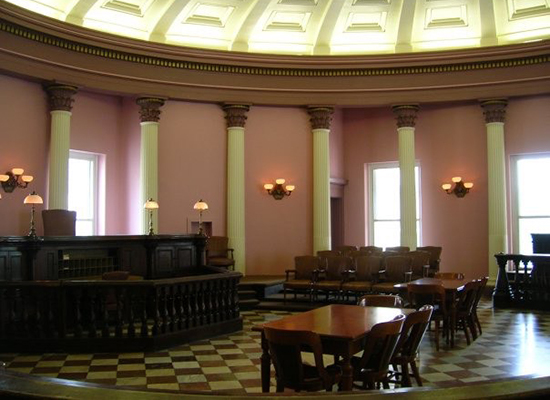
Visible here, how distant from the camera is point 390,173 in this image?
16062mm

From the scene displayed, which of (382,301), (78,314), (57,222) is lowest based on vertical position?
(78,314)

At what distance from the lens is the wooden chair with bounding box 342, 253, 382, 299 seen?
421 inches

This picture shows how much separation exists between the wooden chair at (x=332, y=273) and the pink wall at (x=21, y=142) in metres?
5.83

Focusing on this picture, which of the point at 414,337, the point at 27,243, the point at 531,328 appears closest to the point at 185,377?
the point at 414,337

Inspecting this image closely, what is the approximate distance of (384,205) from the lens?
16062 millimetres

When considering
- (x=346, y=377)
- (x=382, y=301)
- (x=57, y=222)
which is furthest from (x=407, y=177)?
(x=346, y=377)

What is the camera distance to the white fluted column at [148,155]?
13469 mm

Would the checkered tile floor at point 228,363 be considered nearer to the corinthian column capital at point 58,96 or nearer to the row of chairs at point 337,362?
the row of chairs at point 337,362

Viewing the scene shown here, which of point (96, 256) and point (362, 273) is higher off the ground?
point (96, 256)

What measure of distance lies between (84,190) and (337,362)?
33.5 ft

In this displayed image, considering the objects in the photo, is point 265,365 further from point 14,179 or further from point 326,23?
point 326,23

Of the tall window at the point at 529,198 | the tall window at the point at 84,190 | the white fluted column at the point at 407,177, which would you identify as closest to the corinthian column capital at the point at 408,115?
the white fluted column at the point at 407,177

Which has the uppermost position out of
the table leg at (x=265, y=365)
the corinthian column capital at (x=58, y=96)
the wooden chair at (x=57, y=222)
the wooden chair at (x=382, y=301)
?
the corinthian column capital at (x=58, y=96)

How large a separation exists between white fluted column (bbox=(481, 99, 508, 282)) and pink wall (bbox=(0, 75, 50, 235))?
10.3m
